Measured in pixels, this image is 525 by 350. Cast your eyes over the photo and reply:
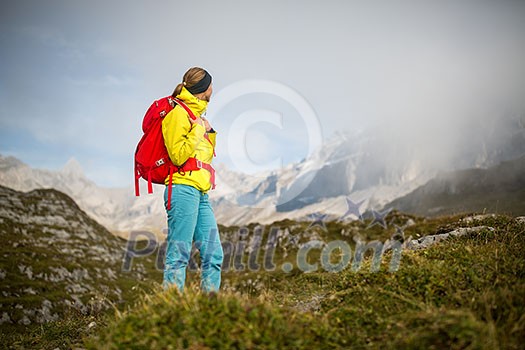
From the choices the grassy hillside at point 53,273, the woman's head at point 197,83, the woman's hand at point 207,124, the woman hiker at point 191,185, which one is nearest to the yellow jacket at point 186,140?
the woman hiker at point 191,185

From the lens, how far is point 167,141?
20.1 ft

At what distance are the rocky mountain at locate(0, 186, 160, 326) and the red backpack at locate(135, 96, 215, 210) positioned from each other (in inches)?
186

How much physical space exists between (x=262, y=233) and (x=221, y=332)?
52264 millimetres

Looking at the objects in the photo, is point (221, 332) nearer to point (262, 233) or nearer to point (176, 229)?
point (176, 229)

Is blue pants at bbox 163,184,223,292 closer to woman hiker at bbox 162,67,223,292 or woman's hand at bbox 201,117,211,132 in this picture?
woman hiker at bbox 162,67,223,292

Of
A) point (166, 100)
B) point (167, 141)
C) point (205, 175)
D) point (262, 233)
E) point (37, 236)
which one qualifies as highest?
point (166, 100)

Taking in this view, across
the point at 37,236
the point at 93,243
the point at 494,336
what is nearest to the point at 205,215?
the point at 494,336

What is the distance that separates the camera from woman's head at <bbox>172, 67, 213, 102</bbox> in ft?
21.5

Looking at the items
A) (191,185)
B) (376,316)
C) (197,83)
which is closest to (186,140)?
(191,185)

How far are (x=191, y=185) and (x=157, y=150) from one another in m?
0.94

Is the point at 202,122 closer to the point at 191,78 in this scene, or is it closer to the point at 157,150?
the point at 191,78

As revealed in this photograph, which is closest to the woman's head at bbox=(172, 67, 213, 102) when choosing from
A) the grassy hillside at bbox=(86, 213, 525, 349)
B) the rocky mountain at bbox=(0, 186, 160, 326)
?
the grassy hillside at bbox=(86, 213, 525, 349)

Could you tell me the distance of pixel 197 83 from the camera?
6555 millimetres

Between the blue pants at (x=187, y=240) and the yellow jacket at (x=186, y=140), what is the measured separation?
0.61 feet
